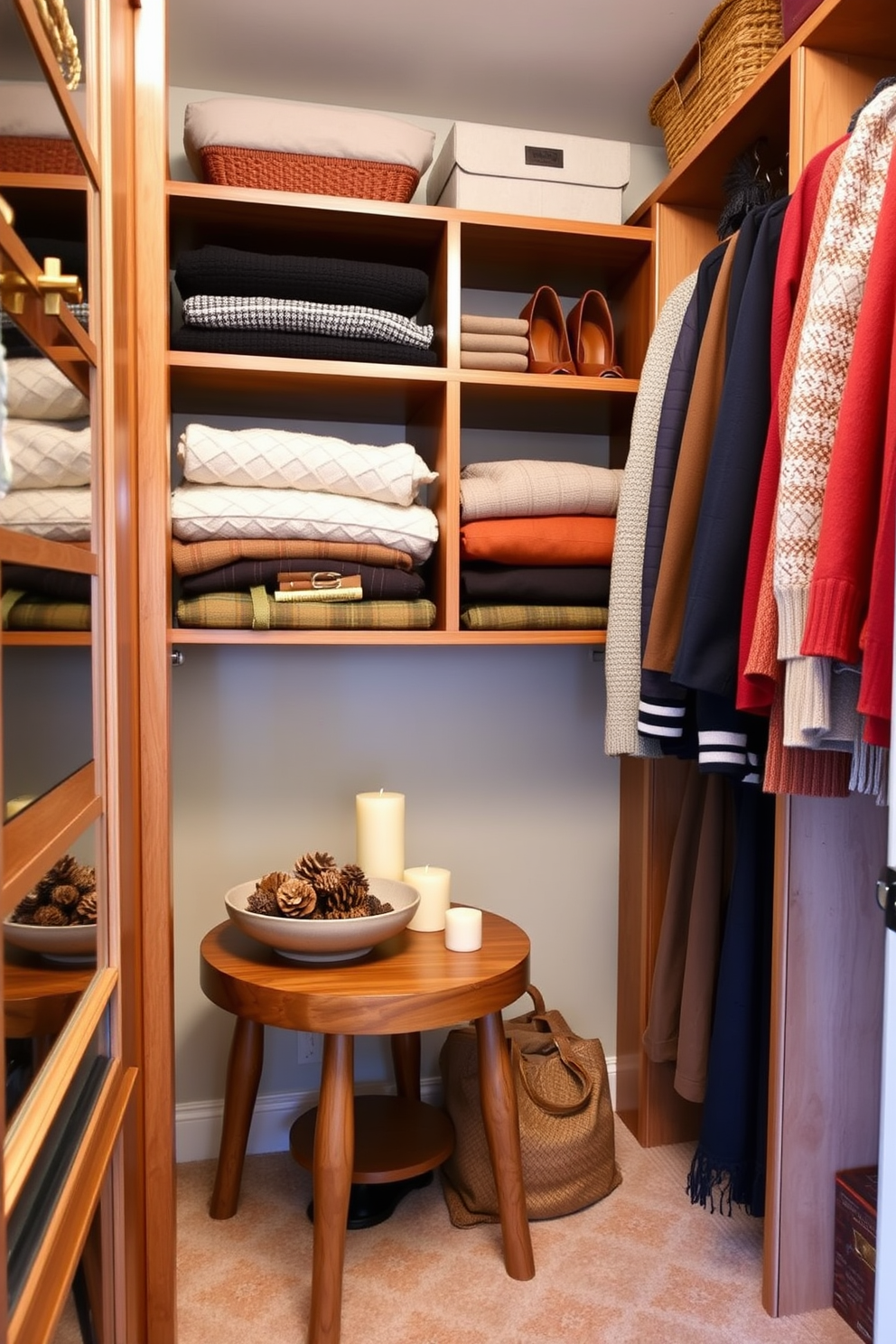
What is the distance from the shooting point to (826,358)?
118 centimetres

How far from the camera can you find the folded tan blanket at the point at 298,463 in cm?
168

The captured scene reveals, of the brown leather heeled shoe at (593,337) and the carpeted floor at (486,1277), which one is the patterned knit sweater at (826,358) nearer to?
the brown leather heeled shoe at (593,337)

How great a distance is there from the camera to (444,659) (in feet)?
7.03

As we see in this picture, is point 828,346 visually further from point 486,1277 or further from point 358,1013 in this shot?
point 486,1277

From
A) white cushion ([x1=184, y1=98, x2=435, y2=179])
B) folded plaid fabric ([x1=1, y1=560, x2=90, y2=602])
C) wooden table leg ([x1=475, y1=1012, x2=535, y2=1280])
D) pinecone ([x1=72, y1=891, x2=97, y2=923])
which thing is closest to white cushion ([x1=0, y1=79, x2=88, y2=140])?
folded plaid fabric ([x1=1, y1=560, x2=90, y2=602])

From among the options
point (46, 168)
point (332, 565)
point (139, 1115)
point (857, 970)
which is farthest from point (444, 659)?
point (46, 168)

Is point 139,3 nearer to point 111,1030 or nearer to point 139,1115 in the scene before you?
point 111,1030

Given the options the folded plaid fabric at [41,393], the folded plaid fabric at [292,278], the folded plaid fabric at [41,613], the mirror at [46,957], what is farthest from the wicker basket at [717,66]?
the mirror at [46,957]

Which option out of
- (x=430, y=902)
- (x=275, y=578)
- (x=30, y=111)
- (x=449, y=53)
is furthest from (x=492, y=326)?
(x=30, y=111)

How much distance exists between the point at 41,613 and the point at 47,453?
130 mm

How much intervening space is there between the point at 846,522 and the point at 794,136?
0.73 m

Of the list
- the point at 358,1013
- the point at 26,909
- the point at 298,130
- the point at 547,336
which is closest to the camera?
the point at 26,909

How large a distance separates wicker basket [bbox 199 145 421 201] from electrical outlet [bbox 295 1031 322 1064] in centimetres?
168

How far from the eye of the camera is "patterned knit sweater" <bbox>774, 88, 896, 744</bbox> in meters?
1.17
